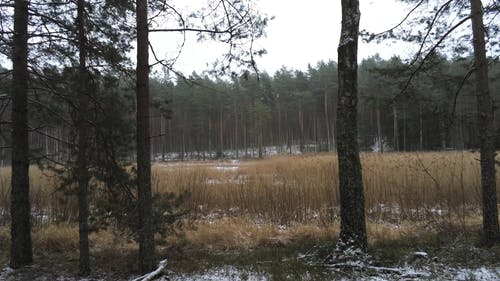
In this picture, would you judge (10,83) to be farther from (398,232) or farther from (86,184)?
(398,232)

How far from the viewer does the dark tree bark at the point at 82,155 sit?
4.33 metres

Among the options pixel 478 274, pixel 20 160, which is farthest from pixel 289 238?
pixel 20 160

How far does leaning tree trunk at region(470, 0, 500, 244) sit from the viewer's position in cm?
459

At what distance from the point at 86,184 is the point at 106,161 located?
0.46 meters

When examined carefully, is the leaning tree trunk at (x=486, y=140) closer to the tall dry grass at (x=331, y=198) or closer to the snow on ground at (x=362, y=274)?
the snow on ground at (x=362, y=274)

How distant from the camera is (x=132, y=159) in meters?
5.25

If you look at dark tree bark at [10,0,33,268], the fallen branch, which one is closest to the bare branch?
the fallen branch

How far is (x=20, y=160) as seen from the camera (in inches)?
185

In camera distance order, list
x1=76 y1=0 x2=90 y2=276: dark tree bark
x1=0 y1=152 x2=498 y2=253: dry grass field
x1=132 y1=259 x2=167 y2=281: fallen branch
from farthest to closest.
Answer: x1=0 y1=152 x2=498 y2=253: dry grass field → x1=76 y1=0 x2=90 y2=276: dark tree bark → x1=132 y1=259 x2=167 y2=281: fallen branch

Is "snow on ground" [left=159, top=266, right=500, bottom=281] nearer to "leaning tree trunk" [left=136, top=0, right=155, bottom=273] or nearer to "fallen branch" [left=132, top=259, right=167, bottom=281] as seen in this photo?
"fallen branch" [left=132, top=259, right=167, bottom=281]

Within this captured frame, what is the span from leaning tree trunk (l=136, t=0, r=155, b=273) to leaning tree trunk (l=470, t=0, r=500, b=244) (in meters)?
3.98

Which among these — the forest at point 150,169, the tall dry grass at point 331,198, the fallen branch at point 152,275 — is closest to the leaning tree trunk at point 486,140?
the forest at point 150,169

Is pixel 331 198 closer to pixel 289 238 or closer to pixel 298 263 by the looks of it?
pixel 289 238

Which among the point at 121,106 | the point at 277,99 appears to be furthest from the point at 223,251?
the point at 277,99
